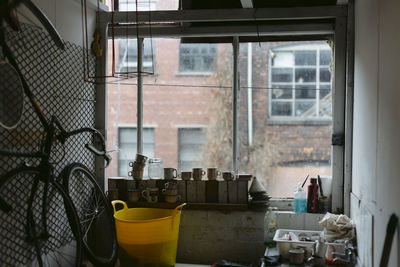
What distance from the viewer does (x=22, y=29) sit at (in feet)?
9.92

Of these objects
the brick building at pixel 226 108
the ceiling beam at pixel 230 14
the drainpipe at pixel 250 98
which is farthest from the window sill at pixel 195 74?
the ceiling beam at pixel 230 14

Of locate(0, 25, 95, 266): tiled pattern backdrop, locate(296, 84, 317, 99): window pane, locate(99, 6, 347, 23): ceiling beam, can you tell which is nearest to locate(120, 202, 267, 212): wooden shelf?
locate(0, 25, 95, 266): tiled pattern backdrop

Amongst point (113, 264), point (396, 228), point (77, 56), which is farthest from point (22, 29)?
point (396, 228)

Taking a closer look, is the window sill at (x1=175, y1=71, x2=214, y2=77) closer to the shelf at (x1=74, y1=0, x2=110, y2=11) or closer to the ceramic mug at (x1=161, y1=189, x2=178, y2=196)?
the shelf at (x1=74, y1=0, x2=110, y2=11)

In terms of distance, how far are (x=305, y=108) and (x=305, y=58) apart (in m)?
0.43

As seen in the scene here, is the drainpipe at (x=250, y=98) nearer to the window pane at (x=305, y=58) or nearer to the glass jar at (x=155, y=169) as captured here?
the window pane at (x=305, y=58)

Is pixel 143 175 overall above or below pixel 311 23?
below

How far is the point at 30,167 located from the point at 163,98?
1.62 m

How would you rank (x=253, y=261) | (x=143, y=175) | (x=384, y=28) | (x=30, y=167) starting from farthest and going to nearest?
(x=143, y=175), (x=253, y=261), (x=30, y=167), (x=384, y=28)

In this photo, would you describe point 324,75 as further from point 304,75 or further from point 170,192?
point 170,192

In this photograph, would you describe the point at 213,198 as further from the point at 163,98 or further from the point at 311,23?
the point at 311,23

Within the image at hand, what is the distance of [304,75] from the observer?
13.5 ft

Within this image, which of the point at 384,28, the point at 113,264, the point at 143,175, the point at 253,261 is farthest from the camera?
the point at 143,175

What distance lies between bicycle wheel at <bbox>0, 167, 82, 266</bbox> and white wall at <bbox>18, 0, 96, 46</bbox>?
1.04 metres
